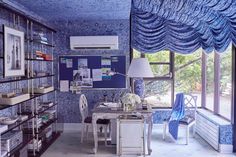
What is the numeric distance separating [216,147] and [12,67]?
3.40 m

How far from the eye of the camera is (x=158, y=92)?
6559 mm

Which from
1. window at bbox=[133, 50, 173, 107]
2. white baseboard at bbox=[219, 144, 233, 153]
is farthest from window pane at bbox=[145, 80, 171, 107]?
white baseboard at bbox=[219, 144, 233, 153]

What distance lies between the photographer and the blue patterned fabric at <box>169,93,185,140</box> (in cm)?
537

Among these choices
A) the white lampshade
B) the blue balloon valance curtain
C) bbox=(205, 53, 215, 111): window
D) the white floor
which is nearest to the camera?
the blue balloon valance curtain

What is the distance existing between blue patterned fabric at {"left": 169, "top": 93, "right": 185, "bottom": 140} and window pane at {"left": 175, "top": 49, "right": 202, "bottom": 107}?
93 cm

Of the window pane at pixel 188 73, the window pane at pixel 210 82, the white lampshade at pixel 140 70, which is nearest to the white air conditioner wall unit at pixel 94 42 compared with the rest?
the white lampshade at pixel 140 70

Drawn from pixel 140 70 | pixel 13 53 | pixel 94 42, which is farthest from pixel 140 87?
pixel 13 53

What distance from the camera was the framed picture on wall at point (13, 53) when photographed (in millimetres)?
3656

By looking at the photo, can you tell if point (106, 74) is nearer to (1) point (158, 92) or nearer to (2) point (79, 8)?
(1) point (158, 92)

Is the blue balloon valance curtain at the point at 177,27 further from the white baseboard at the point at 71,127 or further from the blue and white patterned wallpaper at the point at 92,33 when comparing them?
the white baseboard at the point at 71,127

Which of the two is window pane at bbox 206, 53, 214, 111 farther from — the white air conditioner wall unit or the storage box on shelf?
the storage box on shelf

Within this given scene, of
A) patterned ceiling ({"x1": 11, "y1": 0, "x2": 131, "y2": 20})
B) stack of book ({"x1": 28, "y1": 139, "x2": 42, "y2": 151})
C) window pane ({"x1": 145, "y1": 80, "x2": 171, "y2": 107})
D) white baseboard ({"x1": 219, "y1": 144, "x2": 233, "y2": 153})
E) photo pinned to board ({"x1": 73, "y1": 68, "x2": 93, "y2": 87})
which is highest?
patterned ceiling ({"x1": 11, "y1": 0, "x2": 131, "y2": 20})

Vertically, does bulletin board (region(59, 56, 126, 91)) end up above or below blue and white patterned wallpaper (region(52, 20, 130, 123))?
below

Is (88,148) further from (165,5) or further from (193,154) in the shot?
(165,5)
